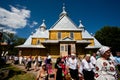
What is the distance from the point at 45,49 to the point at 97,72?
36.6m

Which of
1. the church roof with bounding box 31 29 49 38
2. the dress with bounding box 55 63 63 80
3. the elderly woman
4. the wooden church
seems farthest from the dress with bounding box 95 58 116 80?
the church roof with bounding box 31 29 49 38

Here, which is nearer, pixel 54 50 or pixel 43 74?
pixel 43 74

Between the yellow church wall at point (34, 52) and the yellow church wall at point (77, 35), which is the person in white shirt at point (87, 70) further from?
the yellow church wall at point (34, 52)

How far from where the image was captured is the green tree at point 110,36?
5857 cm

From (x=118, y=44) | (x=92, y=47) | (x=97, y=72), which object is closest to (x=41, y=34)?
(x=92, y=47)

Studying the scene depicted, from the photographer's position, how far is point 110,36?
2393 inches

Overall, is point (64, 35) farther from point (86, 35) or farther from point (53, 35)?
point (86, 35)

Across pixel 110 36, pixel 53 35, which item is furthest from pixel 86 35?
pixel 110 36

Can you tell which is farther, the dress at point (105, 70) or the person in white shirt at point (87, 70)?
the person in white shirt at point (87, 70)

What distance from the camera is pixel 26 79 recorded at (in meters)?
14.1

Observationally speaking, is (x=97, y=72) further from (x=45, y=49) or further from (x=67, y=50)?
(x=45, y=49)

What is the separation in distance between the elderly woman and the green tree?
183 feet

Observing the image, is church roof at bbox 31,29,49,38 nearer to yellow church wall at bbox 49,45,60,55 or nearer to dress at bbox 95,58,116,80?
yellow church wall at bbox 49,45,60,55

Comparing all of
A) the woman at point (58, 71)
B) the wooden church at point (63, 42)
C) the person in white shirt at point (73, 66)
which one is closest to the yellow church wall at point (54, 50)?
the wooden church at point (63, 42)
